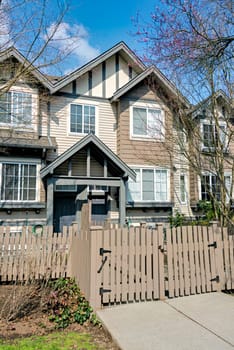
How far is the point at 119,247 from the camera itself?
218 inches

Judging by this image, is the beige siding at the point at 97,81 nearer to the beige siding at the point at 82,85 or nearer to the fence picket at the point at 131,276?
the beige siding at the point at 82,85

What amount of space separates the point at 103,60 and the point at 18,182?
24.9 ft

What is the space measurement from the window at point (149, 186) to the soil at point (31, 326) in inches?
355

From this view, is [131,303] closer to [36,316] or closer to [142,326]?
[142,326]

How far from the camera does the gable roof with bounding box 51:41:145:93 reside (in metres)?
13.4

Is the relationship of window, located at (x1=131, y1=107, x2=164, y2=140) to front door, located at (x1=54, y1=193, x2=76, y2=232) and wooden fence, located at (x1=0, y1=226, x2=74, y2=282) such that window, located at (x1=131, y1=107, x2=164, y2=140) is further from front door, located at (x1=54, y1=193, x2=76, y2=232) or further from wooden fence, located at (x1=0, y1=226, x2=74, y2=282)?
wooden fence, located at (x1=0, y1=226, x2=74, y2=282)

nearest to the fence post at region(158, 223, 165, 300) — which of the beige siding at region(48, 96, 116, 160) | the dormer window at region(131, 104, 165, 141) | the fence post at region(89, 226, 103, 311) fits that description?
the fence post at region(89, 226, 103, 311)

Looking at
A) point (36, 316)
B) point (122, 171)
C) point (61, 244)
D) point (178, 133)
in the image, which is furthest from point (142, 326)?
point (122, 171)

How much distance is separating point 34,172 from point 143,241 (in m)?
8.33

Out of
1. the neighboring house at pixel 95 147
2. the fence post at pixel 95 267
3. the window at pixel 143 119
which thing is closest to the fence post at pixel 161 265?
the fence post at pixel 95 267

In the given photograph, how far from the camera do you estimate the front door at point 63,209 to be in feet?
43.3

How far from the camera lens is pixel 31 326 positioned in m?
4.82

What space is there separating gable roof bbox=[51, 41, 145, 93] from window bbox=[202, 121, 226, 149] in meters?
5.85

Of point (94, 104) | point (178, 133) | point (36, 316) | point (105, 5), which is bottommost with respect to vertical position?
point (36, 316)
